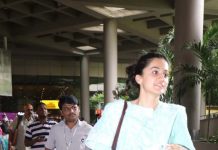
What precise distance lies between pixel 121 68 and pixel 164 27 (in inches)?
536

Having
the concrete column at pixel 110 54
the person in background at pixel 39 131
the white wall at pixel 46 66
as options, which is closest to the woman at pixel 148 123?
the person in background at pixel 39 131

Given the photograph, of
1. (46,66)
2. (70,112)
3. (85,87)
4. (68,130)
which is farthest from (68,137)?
(46,66)

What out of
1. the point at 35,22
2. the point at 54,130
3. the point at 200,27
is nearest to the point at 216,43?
the point at 200,27

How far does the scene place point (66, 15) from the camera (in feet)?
83.8

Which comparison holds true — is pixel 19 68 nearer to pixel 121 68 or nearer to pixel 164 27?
pixel 121 68

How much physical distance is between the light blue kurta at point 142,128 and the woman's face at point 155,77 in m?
0.09

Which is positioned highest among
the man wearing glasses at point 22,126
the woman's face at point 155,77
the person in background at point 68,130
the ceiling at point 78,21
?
the ceiling at point 78,21

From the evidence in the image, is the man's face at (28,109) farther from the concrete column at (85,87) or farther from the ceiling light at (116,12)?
the concrete column at (85,87)

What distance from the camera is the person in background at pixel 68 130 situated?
13.6 ft

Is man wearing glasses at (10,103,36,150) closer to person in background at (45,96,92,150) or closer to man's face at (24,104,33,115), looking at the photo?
man's face at (24,104,33,115)

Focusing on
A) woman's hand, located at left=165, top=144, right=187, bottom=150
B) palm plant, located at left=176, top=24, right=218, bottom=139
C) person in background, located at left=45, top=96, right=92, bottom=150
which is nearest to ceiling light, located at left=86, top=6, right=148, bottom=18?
palm plant, located at left=176, top=24, right=218, bottom=139

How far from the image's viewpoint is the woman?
2.09 metres

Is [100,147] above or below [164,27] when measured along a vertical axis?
below

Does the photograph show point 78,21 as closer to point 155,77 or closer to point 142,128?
point 155,77
